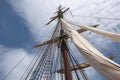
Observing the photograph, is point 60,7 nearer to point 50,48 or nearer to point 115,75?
point 50,48

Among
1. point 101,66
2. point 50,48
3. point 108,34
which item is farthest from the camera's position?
point 50,48

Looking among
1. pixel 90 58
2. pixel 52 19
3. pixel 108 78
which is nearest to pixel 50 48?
pixel 52 19

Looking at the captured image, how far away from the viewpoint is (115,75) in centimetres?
368

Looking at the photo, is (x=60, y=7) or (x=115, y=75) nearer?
(x=115, y=75)

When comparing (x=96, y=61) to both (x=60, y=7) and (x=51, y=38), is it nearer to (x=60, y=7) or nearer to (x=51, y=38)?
(x=51, y=38)

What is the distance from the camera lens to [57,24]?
55.5ft

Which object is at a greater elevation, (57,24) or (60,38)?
(57,24)

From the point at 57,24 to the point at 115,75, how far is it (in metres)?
13.4

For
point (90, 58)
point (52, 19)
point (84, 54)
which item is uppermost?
point (52, 19)

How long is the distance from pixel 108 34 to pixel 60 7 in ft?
44.4

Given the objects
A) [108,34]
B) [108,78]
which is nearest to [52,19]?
[108,34]

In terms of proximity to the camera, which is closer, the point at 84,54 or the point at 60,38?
the point at 84,54

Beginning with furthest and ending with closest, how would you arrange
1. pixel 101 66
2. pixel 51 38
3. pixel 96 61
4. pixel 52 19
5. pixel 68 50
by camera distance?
pixel 52 19 < pixel 51 38 < pixel 68 50 < pixel 96 61 < pixel 101 66

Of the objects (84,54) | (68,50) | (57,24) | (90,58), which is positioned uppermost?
(57,24)
